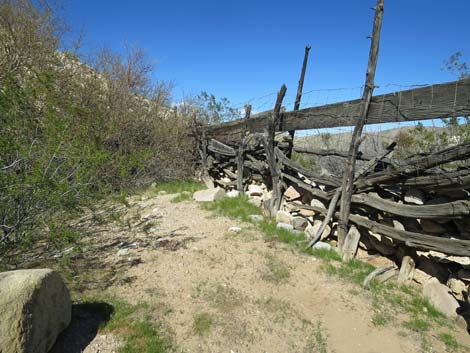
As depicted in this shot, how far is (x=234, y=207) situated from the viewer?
243 inches

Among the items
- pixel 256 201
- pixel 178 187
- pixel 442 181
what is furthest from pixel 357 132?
pixel 178 187

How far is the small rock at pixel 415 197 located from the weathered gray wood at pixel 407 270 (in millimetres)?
703

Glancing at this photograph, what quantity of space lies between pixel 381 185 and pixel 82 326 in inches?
154

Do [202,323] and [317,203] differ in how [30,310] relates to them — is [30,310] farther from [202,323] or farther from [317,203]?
[317,203]

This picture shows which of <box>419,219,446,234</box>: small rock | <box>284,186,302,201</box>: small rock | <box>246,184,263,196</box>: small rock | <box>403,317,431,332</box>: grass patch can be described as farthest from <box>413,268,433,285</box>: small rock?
<box>246,184,263,196</box>: small rock

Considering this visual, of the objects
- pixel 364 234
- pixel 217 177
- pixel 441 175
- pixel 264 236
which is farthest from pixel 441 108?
pixel 217 177

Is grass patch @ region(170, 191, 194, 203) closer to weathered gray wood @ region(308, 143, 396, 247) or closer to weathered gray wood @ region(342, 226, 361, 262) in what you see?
weathered gray wood @ region(308, 143, 396, 247)

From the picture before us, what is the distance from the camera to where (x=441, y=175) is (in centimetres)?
283

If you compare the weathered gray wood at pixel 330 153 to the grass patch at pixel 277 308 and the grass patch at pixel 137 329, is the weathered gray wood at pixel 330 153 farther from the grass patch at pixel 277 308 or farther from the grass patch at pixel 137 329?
the grass patch at pixel 137 329

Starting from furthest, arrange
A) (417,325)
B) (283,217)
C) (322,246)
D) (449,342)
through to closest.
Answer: (283,217), (322,246), (417,325), (449,342)

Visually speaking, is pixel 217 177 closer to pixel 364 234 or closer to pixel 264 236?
pixel 264 236

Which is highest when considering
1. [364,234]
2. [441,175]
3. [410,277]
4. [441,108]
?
[441,108]

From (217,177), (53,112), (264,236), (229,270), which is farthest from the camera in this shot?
(217,177)

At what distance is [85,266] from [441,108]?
15.8 feet
